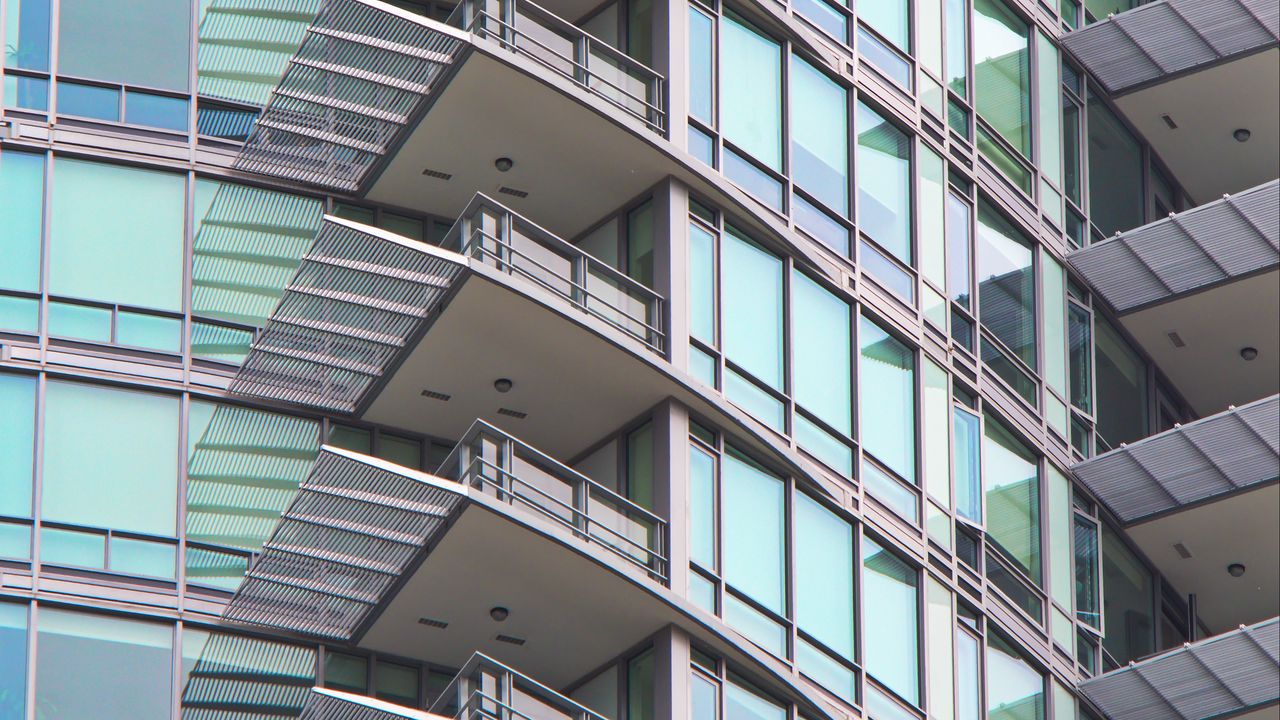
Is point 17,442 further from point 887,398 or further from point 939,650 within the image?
point 939,650

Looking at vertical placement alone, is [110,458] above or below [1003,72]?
below

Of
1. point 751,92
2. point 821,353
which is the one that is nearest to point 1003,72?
point 751,92

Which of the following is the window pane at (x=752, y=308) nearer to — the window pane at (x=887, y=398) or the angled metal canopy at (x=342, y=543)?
the window pane at (x=887, y=398)

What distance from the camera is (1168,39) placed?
38.9 meters

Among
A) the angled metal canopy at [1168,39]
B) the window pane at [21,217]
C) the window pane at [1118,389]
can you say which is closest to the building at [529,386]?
the window pane at [21,217]

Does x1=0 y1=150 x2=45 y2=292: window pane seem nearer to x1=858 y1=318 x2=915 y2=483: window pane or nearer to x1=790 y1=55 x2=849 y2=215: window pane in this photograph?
x1=790 y1=55 x2=849 y2=215: window pane

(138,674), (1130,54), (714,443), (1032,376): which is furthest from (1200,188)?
(138,674)

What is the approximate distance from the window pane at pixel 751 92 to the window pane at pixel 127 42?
644 centimetres

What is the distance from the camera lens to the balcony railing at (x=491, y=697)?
27.5m

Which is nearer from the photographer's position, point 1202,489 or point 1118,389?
point 1202,489

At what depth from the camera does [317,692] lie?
27359 mm

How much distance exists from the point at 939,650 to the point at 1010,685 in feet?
5.60

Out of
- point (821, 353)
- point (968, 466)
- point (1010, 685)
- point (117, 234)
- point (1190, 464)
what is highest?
point (117, 234)

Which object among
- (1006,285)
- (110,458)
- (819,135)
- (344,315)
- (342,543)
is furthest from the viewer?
(1006,285)
